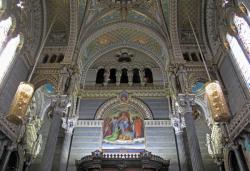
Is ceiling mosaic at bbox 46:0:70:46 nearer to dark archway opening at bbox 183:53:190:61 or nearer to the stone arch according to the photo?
the stone arch

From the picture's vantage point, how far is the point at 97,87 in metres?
15.4

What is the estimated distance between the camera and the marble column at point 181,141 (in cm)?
1191

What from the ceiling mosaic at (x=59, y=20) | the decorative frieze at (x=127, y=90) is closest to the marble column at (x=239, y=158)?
the decorative frieze at (x=127, y=90)

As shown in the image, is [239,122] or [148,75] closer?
[239,122]

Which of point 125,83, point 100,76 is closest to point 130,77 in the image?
point 125,83

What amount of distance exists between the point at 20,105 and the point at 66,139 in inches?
225

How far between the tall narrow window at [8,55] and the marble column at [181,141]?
9.14 meters

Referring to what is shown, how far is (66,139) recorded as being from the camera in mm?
12930

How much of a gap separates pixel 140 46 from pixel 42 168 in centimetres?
1062

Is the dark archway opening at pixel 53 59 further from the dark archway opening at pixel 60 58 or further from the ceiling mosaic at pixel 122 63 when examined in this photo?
the ceiling mosaic at pixel 122 63

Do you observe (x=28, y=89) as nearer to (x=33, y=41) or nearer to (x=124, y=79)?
(x=33, y=41)

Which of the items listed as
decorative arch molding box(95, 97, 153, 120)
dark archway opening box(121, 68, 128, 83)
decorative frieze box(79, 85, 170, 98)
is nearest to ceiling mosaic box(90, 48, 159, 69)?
dark archway opening box(121, 68, 128, 83)

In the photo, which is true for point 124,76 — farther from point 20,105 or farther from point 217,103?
point 20,105

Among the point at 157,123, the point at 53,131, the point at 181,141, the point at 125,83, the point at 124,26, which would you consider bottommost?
the point at 53,131
